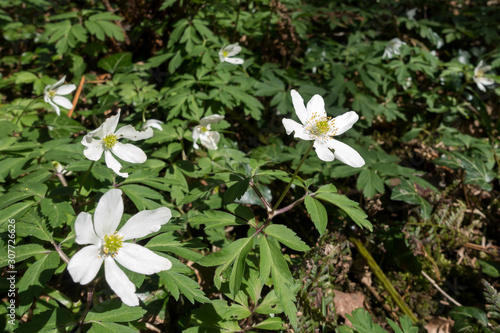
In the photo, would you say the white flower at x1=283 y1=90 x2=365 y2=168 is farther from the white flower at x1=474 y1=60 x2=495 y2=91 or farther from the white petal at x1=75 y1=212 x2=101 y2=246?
the white flower at x1=474 y1=60 x2=495 y2=91

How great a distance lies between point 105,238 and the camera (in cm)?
146

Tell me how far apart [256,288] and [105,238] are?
3.21 ft

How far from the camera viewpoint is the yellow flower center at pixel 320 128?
1.82 metres

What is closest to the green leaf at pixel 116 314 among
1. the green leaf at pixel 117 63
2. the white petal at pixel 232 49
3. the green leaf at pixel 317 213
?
the green leaf at pixel 317 213

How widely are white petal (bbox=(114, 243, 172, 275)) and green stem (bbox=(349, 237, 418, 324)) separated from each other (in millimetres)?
1987

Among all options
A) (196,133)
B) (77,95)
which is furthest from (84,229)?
(77,95)

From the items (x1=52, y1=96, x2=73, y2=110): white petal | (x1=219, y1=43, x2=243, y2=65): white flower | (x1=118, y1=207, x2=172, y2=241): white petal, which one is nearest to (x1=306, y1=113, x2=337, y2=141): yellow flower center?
(x1=118, y1=207, x2=172, y2=241): white petal

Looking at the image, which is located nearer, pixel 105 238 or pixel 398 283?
pixel 105 238

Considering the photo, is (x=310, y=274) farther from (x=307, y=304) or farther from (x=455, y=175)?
(x=455, y=175)

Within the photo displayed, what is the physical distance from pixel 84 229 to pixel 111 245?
16cm

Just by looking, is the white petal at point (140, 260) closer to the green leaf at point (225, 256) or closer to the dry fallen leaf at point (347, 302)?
the green leaf at point (225, 256)

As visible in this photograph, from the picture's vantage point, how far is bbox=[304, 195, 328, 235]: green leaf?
1.67 m

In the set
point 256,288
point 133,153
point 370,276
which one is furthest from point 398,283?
point 133,153

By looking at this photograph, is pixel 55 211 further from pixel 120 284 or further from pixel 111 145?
pixel 120 284
